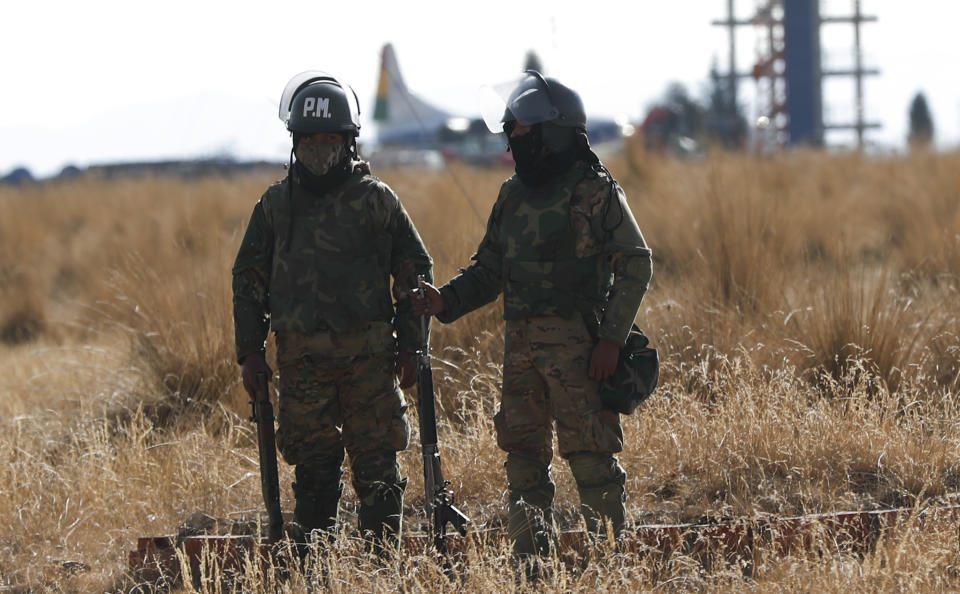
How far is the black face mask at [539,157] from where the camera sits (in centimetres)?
406

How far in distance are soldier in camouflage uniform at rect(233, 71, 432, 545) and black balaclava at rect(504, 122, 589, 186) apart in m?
0.53

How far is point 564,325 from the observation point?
400 centimetres

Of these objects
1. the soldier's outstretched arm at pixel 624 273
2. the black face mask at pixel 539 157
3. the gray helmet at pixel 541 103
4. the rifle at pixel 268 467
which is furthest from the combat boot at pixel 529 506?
the gray helmet at pixel 541 103

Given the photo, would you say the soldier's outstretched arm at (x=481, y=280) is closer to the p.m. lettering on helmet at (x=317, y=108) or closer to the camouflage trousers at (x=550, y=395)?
the camouflage trousers at (x=550, y=395)

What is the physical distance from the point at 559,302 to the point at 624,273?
9.4 inches

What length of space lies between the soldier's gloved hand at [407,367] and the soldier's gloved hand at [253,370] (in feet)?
1.52

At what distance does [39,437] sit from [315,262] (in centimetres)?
269

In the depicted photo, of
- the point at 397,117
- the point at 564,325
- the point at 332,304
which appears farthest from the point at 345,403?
the point at 397,117

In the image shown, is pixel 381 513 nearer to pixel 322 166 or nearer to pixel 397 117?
pixel 322 166

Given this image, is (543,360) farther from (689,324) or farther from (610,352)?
(689,324)

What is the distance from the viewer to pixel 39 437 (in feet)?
20.2

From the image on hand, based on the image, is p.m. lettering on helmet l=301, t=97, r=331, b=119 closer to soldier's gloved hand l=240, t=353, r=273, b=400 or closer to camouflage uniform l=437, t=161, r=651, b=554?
camouflage uniform l=437, t=161, r=651, b=554

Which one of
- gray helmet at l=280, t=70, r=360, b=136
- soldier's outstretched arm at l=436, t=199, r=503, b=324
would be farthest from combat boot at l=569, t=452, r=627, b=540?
gray helmet at l=280, t=70, r=360, b=136

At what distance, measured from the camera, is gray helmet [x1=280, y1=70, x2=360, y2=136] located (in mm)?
4180
